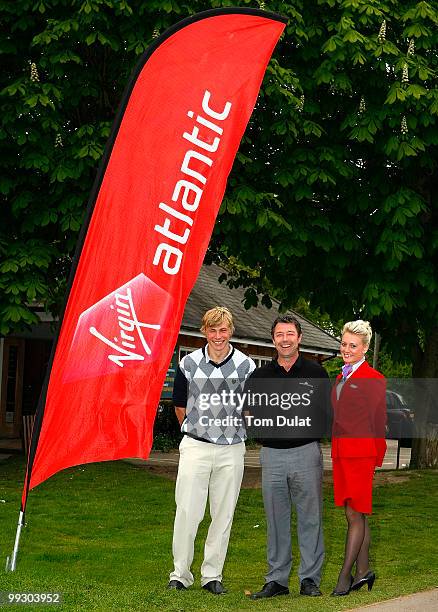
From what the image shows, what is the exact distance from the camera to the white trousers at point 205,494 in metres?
8.15

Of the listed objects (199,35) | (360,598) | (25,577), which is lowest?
(25,577)

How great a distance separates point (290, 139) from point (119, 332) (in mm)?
7560

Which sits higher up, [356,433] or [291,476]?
[356,433]

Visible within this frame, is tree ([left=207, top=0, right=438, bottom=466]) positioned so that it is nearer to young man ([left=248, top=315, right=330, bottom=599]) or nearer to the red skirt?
young man ([left=248, top=315, right=330, bottom=599])

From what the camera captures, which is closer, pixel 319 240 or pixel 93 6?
pixel 93 6

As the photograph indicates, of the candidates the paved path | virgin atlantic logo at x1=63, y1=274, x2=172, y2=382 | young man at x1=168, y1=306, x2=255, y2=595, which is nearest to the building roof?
young man at x1=168, y1=306, x2=255, y2=595

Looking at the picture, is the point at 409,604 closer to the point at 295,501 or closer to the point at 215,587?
the point at 295,501

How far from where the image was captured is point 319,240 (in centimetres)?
1582

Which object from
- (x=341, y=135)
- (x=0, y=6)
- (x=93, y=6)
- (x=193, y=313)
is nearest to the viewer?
(x=93, y=6)

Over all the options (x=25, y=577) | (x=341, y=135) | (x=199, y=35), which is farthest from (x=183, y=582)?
(x=341, y=135)

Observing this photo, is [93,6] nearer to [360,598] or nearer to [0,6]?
[0,6]

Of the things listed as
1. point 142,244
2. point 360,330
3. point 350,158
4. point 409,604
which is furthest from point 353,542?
point 350,158

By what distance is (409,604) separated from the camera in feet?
26.0

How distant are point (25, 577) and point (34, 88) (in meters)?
7.71
